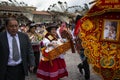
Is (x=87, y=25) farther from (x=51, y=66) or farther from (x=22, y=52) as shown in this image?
(x=22, y=52)

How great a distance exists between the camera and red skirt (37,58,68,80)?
8.66 metres

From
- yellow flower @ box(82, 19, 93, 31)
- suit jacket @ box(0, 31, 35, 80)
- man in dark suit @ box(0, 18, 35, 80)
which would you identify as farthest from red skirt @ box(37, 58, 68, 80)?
man in dark suit @ box(0, 18, 35, 80)

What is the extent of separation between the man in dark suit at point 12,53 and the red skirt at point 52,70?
2872 millimetres

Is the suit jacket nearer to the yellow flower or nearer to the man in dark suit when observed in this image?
the man in dark suit

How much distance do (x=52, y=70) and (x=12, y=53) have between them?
10.6ft

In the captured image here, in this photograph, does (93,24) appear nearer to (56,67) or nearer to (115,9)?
(115,9)

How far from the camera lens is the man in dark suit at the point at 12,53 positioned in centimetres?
552

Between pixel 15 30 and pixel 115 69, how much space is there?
2.40 metres

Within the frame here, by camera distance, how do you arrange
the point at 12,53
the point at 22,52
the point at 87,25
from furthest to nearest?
the point at 87,25
the point at 22,52
the point at 12,53

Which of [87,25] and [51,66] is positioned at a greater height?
[87,25]

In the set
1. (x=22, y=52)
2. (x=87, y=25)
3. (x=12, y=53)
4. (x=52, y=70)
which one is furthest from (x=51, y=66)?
(x=12, y=53)

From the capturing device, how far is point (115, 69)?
22.4 feet

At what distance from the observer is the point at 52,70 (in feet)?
28.4

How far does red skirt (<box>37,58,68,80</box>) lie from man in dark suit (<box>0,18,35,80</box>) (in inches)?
113
